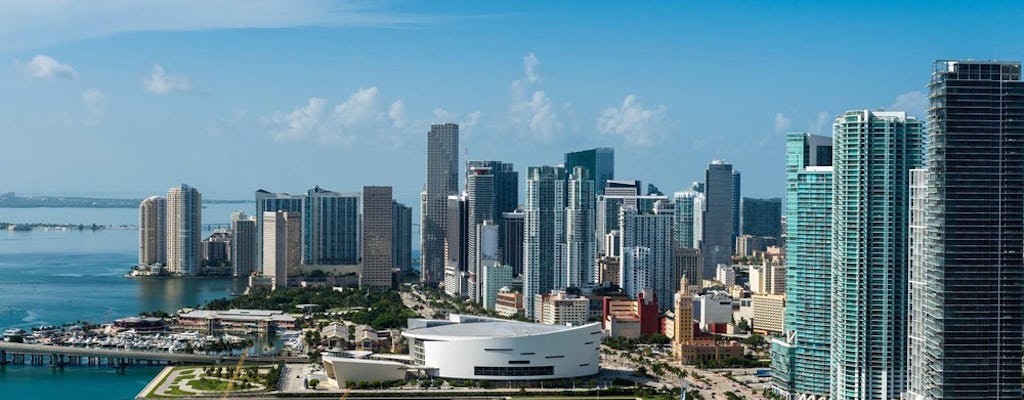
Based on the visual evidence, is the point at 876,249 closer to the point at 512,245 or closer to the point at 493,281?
the point at 493,281

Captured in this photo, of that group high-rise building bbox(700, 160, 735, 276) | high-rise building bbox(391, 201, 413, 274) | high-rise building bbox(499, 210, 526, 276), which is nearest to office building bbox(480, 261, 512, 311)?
high-rise building bbox(499, 210, 526, 276)

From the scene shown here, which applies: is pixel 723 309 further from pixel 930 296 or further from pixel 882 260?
pixel 930 296

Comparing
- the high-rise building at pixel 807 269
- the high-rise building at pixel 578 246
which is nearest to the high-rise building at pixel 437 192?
the high-rise building at pixel 578 246

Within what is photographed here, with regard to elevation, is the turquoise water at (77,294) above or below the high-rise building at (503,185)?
below

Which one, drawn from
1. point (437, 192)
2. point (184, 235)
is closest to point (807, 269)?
point (437, 192)

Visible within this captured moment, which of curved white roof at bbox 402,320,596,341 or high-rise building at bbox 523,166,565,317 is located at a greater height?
high-rise building at bbox 523,166,565,317

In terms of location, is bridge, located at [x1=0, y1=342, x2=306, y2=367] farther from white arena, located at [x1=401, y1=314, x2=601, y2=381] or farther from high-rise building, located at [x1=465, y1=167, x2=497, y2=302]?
high-rise building, located at [x1=465, y1=167, x2=497, y2=302]

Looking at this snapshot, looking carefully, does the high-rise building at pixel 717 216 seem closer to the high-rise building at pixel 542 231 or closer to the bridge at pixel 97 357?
the high-rise building at pixel 542 231
